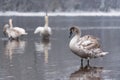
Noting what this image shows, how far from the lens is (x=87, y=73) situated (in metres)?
17.6

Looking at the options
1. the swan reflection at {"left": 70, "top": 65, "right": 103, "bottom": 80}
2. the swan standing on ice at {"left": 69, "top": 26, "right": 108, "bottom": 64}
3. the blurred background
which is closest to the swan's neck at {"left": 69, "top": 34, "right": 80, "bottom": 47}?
the swan standing on ice at {"left": 69, "top": 26, "right": 108, "bottom": 64}

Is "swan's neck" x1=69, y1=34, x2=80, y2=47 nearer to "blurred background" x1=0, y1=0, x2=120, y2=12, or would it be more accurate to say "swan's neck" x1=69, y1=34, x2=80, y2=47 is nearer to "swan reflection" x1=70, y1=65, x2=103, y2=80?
"swan reflection" x1=70, y1=65, x2=103, y2=80

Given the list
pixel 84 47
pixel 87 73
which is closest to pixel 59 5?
pixel 84 47

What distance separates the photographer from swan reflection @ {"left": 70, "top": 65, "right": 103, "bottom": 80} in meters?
16.7

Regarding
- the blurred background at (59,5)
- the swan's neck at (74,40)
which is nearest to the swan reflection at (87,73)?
the swan's neck at (74,40)

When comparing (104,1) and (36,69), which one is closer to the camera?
(36,69)

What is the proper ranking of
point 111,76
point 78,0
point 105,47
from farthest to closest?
point 78,0, point 105,47, point 111,76

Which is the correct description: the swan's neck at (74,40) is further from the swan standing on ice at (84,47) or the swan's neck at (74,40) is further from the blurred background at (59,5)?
the blurred background at (59,5)

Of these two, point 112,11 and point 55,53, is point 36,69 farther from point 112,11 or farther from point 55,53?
point 112,11

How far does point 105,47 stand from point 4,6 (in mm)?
88712

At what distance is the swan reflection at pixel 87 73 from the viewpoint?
16.7 meters

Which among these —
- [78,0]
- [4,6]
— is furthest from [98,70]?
[78,0]

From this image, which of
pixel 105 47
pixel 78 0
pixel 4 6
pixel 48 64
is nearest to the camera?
pixel 48 64

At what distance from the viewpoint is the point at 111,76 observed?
16703 mm
